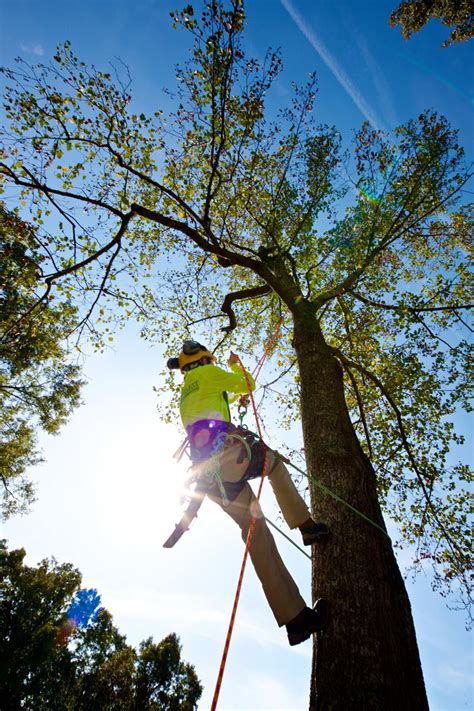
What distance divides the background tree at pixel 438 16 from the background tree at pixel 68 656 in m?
33.5

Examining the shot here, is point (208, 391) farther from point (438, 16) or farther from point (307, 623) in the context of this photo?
point (438, 16)

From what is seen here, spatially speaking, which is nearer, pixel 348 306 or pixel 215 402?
pixel 215 402

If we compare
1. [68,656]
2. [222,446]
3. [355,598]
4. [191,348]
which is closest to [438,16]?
[191,348]

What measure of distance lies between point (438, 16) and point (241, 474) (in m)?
15.7

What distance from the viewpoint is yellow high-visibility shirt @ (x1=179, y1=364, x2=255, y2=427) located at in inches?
151

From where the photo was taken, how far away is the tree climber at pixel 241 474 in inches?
111

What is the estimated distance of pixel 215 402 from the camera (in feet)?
12.7

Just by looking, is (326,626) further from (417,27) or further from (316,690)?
(417,27)

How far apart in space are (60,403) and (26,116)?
45.1ft

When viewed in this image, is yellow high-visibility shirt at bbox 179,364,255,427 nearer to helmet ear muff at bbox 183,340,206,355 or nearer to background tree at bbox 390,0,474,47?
helmet ear muff at bbox 183,340,206,355

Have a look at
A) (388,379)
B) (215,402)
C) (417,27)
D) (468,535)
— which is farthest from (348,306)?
(417,27)

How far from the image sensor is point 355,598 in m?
2.60

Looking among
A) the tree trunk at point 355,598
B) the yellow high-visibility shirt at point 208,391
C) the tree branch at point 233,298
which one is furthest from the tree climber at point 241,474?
the tree branch at point 233,298

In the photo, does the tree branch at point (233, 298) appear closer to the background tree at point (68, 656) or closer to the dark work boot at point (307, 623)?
the dark work boot at point (307, 623)
